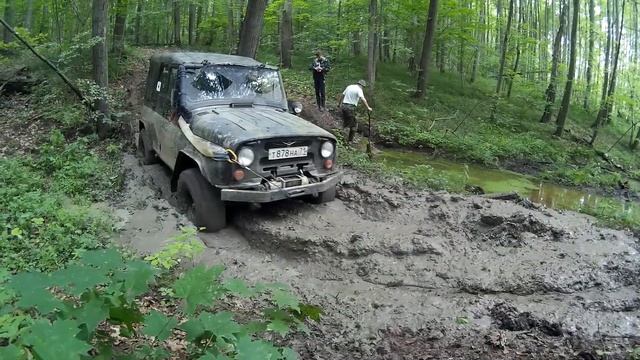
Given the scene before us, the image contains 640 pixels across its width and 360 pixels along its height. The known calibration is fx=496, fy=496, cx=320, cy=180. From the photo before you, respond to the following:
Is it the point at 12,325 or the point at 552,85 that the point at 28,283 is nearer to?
the point at 12,325

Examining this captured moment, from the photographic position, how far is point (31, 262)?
4.85 m

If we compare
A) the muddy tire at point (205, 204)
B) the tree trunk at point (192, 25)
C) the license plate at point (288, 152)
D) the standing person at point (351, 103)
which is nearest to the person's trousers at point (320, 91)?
the standing person at point (351, 103)

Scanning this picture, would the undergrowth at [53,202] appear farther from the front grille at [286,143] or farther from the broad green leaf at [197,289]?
the broad green leaf at [197,289]

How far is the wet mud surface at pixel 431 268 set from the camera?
4.30 metres

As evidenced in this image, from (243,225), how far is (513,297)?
10.6ft

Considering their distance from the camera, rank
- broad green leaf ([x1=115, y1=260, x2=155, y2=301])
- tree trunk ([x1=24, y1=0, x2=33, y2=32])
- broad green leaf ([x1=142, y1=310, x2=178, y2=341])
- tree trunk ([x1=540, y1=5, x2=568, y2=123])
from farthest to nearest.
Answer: tree trunk ([x1=540, y1=5, x2=568, y2=123])
tree trunk ([x1=24, y1=0, x2=33, y2=32])
broad green leaf ([x1=115, y1=260, x2=155, y2=301])
broad green leaf ([x1=142, y1=310, x2=178, y2=341])

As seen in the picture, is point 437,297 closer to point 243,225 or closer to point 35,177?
point 243,225

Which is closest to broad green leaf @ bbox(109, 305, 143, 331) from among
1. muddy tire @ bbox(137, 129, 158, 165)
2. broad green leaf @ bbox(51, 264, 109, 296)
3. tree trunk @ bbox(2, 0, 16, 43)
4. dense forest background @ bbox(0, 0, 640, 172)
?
broad green leaf @ bbox(51, 264, 109, 296)

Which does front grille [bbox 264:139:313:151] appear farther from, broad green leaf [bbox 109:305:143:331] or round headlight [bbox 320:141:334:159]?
broad green leaf [bbox 109:305:143:331]

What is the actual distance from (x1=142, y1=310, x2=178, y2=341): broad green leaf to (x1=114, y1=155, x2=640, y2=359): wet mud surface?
67.1 inches

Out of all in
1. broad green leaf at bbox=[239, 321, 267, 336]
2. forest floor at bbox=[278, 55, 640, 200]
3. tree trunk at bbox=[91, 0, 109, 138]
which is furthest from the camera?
forest floor at bbox=[278, 55, 640, 200]

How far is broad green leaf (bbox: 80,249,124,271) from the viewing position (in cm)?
248

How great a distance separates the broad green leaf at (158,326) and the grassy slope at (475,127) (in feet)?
40.1

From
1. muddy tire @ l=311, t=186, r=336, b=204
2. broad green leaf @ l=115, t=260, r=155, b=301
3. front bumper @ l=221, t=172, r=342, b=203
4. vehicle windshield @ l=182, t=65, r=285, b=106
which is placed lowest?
muddy tire @ l=311, t=186, r=336, b=204
